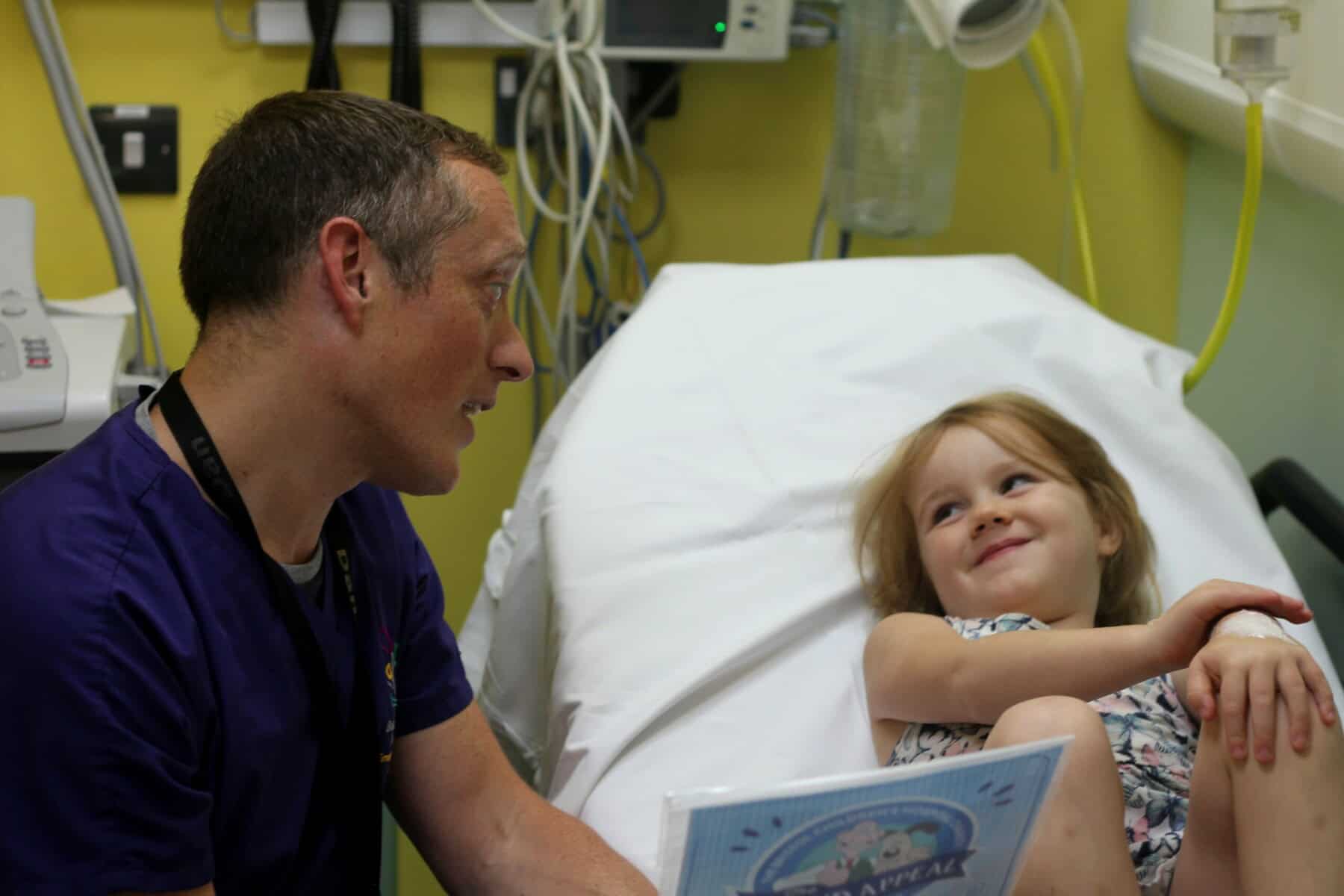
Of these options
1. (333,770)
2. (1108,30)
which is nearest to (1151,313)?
(1108,30)

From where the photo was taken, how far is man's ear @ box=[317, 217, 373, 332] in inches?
43.6

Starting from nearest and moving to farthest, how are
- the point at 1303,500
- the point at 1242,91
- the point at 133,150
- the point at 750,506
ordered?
1. the point at 750,506
2. the point at 1303,500
3. the point at 1242,91
4. the point at 133,150

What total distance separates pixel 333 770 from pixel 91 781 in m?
0.25

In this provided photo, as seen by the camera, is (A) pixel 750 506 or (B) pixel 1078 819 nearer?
(B) pixel 1078 819

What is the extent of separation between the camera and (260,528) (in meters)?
1.17

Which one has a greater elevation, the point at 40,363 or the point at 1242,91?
the point at 1242,91

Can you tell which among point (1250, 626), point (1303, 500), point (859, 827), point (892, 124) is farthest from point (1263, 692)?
point (892, 124)

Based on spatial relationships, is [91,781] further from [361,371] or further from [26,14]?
[26,14]

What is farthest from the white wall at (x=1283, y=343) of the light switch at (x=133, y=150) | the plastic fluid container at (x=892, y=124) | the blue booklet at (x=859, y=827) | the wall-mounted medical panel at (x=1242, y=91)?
the light switch at (x=133, y=150)

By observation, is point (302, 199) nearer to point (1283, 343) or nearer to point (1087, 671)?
point (1087, 671)

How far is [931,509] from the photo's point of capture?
1606 millimetres

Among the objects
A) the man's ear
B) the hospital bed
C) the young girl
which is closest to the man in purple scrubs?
the man's ear

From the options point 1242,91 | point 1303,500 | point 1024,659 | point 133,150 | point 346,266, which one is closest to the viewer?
point 346,266

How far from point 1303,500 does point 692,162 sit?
1.11 m
